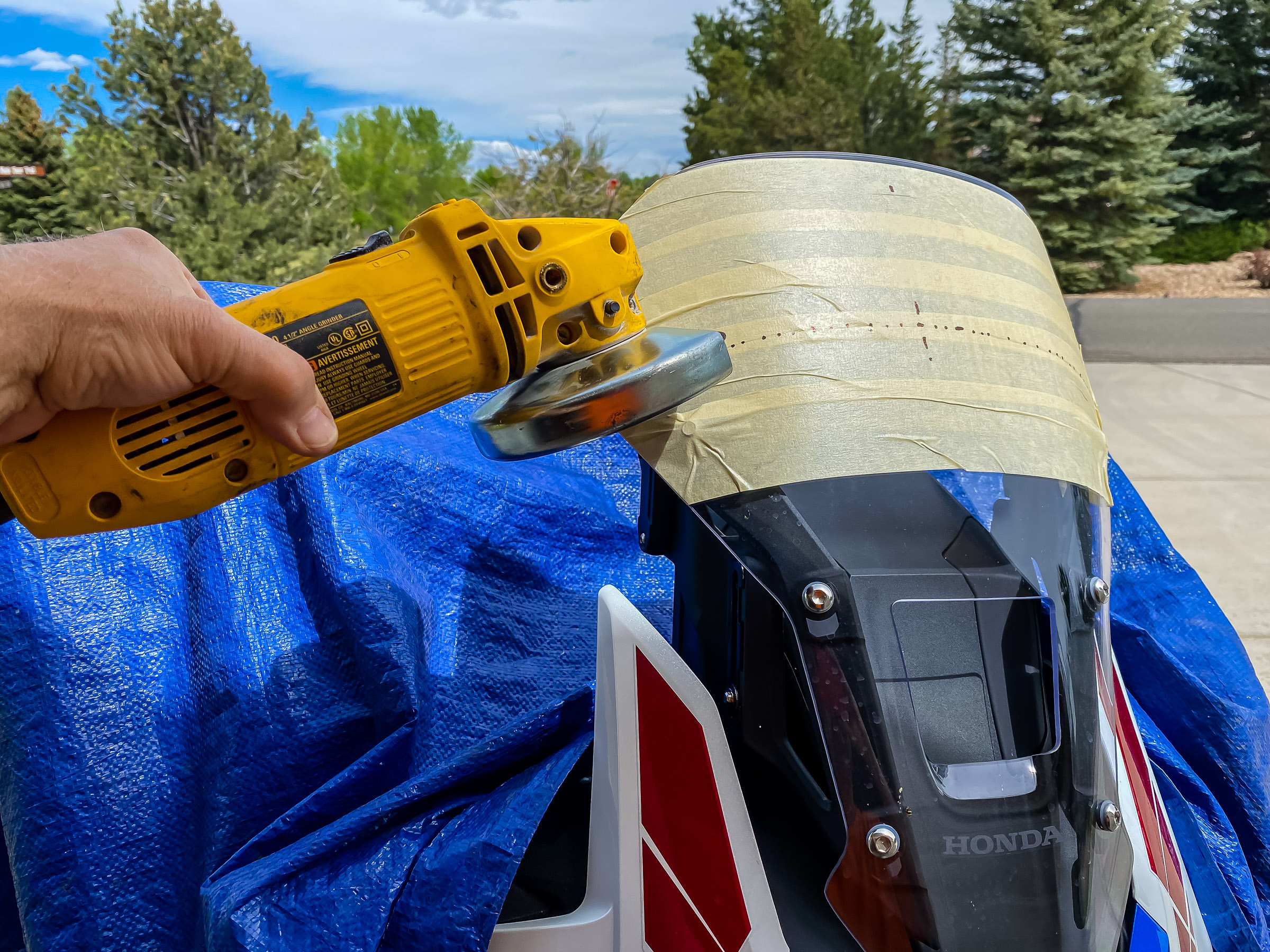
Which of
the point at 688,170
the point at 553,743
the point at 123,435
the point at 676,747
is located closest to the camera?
the point at 123,435

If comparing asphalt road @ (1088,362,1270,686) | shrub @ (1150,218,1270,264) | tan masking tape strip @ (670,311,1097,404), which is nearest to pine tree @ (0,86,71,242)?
asphalt road @ (1088,362,1270,686)

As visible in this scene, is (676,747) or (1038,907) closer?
(1038,907)

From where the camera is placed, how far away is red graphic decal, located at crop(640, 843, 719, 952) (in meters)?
0.95

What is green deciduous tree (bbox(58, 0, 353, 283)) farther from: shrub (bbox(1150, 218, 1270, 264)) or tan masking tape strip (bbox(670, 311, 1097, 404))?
shrub (bbox(1150, 218, 1270, 264))

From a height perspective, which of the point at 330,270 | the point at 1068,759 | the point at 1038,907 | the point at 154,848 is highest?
the point at 330,270

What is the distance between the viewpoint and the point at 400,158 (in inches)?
1309

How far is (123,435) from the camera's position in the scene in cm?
87

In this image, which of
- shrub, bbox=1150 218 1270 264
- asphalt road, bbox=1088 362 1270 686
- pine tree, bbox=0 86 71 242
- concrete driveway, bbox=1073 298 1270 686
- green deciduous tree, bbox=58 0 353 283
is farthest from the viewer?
shrub, bbox=1150 218 1270 264

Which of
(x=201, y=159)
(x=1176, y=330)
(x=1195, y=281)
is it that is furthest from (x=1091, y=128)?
(x=201, y=159)

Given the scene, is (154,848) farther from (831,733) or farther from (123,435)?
(831,733)

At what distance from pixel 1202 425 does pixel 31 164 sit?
42.1 ft

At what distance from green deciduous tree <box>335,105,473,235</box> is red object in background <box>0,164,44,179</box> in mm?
19669

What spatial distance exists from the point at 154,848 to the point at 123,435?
3.52 feet

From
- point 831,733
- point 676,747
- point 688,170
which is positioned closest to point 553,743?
point 676,747
